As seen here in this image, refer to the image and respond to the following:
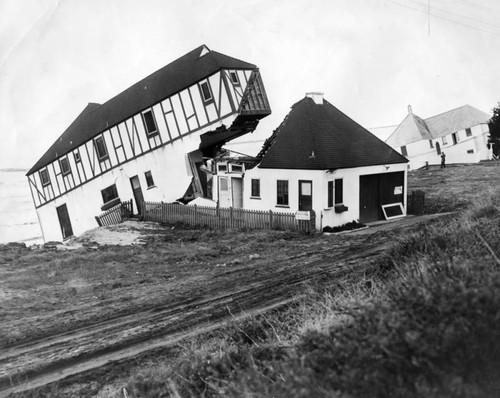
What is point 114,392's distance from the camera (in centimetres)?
770

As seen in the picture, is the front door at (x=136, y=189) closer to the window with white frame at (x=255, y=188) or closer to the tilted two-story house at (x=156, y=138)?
the tilted two-story house at (x=156, y=138)

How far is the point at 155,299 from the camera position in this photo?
12906mm

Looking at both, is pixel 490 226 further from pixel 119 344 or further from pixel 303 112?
pixel 303 112

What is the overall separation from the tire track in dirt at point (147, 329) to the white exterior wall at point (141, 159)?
17.3 m

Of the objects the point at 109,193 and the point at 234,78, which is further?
the point at 109,193

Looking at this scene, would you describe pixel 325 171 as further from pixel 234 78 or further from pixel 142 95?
pixel 142 95

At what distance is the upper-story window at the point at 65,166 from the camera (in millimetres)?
37812

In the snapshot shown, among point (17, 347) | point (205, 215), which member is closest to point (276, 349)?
point (17, 347)

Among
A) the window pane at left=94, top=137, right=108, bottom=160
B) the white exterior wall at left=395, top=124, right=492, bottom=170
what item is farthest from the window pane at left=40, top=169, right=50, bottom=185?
the white exterior wall at left=395, top=124, right=492, bottom=170

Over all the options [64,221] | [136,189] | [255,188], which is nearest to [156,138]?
[136,189]

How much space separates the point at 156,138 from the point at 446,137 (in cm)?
3812

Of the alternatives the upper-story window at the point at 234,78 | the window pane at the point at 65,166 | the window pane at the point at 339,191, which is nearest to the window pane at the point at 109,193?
the window pane at the point at 65,166

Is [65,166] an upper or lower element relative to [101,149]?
lower

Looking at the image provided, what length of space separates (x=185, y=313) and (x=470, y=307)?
25.4 ft
